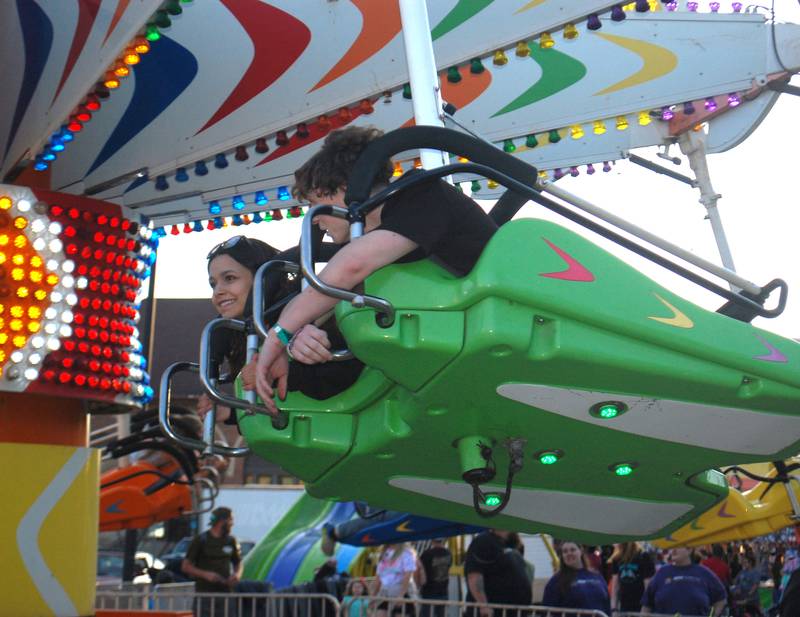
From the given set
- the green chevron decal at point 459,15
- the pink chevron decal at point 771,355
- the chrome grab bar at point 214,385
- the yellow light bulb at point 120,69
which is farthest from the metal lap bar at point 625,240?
the yellow light bulb at point 120,69

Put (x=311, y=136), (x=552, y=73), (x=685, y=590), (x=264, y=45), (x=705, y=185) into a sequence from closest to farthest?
(x=264, y=45) → (x=705, y=185) → (x=552, y=73) → (x=311, y=136) → (x=685, y=590)

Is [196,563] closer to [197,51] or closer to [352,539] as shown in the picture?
[352,539]

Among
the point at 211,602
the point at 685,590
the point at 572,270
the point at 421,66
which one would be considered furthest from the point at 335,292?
the point at 685,590

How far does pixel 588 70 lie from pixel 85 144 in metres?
2.28

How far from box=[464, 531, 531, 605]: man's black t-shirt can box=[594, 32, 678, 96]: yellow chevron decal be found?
256 cm

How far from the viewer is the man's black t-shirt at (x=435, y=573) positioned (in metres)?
7.24

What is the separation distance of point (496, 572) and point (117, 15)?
3.59 metres

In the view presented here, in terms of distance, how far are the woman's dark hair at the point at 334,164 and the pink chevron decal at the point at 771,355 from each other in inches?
32.6

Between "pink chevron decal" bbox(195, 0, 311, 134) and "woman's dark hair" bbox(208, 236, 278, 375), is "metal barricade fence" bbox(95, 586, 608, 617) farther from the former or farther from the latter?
"woman's dark hair" bbox(208, 236, 278, 375)

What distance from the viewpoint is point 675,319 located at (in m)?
Answer: 2.04

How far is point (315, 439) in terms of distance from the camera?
2.45 meters

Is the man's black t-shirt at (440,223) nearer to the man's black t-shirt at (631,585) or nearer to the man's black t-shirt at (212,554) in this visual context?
the man's black t-shirt at (212,554)

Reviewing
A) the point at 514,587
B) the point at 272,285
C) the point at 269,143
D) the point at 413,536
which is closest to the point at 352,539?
the point at 413,536

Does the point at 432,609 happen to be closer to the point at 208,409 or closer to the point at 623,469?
the point at 208,409
